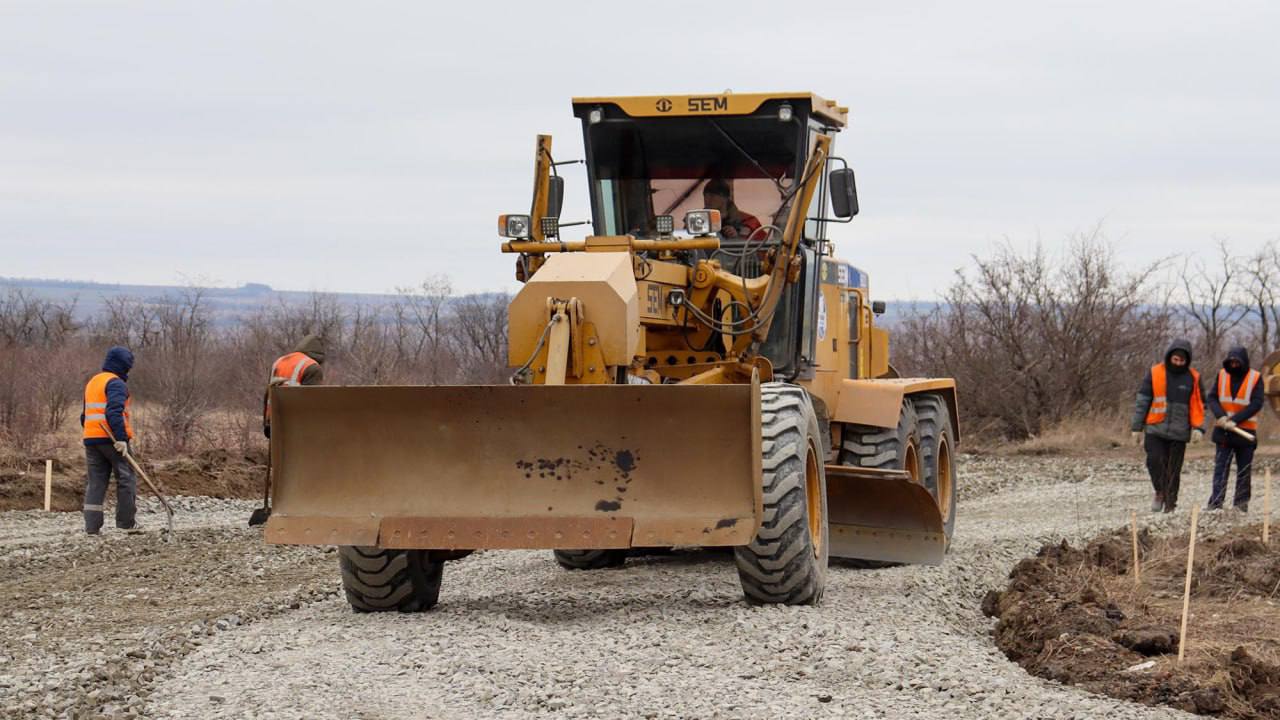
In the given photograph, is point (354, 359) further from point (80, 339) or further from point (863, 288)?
point (863, 288)

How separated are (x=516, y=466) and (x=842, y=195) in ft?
10.2

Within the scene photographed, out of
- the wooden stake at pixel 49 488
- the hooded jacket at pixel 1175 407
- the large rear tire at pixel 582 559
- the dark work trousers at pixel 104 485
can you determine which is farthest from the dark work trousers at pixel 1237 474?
the wooden stake at pixel 49 488

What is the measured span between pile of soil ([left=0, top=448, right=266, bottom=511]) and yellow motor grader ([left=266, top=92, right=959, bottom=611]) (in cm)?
845

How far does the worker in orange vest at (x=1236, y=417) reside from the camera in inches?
591

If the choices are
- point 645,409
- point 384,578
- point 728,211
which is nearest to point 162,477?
point 728,211

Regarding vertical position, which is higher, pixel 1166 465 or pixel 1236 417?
pixel 1236 417

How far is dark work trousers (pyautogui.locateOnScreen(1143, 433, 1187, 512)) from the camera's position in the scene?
49.4ft

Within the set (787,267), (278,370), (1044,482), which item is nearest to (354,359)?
(1044,482)

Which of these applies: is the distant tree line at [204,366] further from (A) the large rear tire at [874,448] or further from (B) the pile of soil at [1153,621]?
(B) the pile of soil at [1153,621]

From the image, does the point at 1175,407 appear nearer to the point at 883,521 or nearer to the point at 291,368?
the point at 883,521

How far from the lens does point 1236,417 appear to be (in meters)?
15.2

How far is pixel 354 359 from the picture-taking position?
84.6 feet

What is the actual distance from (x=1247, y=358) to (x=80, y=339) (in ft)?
85.7

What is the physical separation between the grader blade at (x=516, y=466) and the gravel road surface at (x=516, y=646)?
491mm
